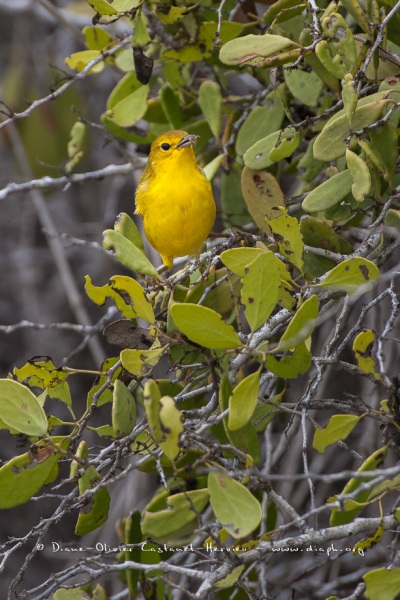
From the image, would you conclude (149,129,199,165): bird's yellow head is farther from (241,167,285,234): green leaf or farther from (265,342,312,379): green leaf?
(265,342,312,379): green leaf

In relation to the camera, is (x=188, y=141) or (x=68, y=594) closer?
(x=68, y=594)

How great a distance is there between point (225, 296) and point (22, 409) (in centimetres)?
83

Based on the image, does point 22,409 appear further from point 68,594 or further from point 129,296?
point 68,594

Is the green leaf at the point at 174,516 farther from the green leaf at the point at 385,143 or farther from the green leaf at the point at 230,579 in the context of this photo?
the green leaf at the point at 385,143

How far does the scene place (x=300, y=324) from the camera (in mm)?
1997

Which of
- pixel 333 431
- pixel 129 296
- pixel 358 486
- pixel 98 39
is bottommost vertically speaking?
pixel 358 486

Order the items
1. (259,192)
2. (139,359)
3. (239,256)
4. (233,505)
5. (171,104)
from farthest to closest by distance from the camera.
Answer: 1. (171,104)
2. (259,192)
3. (139,359)
4. (239,256)
5. (233,505)

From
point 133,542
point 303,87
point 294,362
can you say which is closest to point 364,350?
point 294,362

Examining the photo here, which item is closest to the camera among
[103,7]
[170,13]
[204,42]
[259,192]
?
[103,7]

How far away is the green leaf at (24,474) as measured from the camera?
2.18 metres

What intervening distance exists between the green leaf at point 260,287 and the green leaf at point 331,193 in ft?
1.51

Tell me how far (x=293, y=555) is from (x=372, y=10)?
12.0ft

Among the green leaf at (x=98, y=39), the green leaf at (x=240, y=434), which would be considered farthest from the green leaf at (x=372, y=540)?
the green leaf at (x=98, y=39)

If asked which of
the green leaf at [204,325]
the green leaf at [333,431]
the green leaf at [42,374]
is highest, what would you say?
the green leaf at [204,325]
